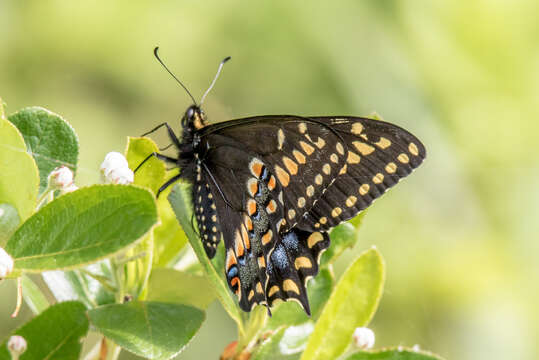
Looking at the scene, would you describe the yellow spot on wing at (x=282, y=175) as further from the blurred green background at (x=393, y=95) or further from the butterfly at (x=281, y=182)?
the blurred green background at (x=393, y=95)

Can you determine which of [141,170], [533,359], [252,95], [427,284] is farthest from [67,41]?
[533,359]

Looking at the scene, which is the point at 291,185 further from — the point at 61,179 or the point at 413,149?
the point at 61,179

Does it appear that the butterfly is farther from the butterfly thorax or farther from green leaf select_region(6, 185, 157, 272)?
green leaf select_region(6, 185, 157, 272)

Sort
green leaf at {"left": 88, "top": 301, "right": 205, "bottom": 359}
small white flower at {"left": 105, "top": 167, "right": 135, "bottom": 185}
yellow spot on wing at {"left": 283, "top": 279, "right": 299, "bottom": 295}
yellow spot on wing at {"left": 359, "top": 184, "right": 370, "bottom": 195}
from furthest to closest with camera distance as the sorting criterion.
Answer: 1. yellow spot on wing at {"left": 359, "top": 184, "right": 370, "bottom": 195}
2. yellow spot on wing at {"left": 283, "top": 279, "right": 299, "bottom": 295}
3. small white flower at {"left": 105, "top": 167, "right": 135, "bottom": 185}
4. green leaf at {"left": 88, "top": 301, "right": 205, "bottom": 359}

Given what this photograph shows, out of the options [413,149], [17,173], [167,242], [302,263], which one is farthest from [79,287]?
[413,149]

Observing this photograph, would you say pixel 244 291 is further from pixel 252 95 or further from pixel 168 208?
pixel 252 95

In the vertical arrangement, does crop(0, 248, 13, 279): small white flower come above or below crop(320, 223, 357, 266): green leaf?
above

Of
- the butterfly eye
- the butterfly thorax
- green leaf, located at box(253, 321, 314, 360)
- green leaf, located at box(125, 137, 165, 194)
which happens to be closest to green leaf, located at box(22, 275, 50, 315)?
green leaf, located at box(125, 137, 165, 194)
